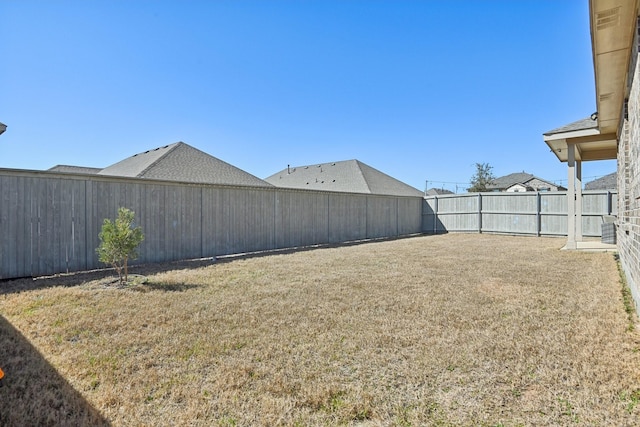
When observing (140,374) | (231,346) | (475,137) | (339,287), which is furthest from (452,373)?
(475,137)

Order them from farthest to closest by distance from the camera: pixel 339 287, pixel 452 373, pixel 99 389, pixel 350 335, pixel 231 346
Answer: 1. pixel 339 287
2. pixel 350 335
3. pixel 231 346
4. pixel 452 373
5. pixel 99 389

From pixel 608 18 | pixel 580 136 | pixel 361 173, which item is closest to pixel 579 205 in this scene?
pixel 580 136

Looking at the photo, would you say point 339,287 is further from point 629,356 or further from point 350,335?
point 629,356

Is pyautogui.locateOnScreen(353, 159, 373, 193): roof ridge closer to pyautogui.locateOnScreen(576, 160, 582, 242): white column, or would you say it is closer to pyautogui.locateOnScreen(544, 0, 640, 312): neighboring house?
pyautogui.locateOnScreen(576, 160, 582, 242): white column

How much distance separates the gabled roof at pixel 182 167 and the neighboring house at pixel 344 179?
17.6ft

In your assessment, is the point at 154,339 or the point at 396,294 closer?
the point at 154,339

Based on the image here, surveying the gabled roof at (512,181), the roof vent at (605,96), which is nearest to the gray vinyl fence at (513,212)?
the roof vent at (605,96)

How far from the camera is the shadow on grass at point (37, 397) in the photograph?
1.82 metres

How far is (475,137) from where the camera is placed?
2164 cm

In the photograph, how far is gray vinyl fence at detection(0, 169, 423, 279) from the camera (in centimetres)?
610

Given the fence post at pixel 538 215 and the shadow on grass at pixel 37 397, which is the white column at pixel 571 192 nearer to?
the fence post at pixel 538 215

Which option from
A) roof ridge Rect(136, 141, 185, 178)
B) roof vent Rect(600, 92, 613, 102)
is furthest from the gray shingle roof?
roof ridge Rect(136, 141, 185, 178)

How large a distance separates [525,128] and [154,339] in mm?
20109

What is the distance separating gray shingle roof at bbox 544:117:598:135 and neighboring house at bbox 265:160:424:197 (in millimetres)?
9497
